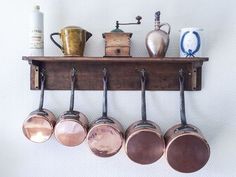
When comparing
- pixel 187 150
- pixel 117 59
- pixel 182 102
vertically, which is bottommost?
pixel 187 150

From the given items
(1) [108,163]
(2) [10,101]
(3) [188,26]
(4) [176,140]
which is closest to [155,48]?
(3) [188,26]

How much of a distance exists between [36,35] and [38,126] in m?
0.31

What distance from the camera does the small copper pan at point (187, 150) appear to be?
3.46 feet

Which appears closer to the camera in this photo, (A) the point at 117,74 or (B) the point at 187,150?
(B) the point at 187,150

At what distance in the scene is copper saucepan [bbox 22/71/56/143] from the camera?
1.11m

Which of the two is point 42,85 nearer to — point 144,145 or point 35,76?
point 35,76

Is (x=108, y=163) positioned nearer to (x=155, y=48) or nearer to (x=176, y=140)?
(x=176, y=140)

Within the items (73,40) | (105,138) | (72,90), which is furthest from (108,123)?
(73,40)

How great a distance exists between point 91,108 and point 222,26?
558mm

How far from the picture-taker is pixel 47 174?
119 centimetres

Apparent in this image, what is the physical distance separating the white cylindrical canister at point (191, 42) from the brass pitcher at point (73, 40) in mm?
335

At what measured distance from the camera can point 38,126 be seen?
1.12 m

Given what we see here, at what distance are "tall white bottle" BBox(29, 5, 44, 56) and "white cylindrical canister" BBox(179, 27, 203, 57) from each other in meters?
0.48

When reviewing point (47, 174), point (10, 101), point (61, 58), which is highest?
point (61, 58)
